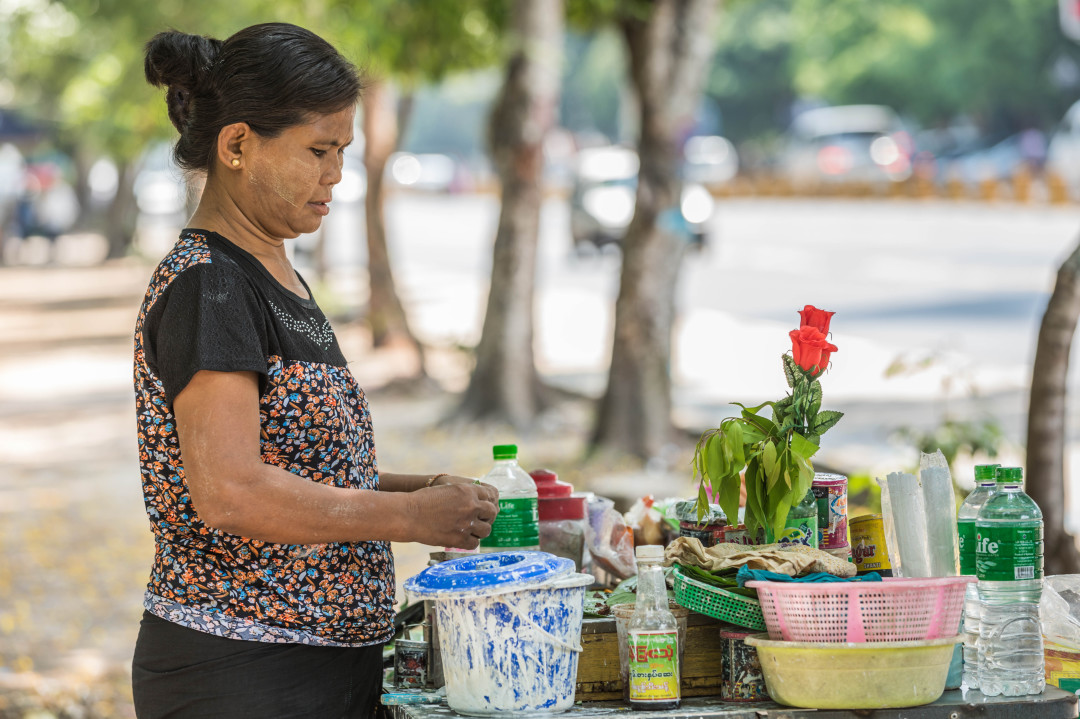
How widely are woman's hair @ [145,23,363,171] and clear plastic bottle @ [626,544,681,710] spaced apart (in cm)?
101

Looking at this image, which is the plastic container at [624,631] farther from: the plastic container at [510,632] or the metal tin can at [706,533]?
the metal tin can at [706,533]

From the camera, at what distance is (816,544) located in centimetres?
260

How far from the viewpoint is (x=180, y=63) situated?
232 cm

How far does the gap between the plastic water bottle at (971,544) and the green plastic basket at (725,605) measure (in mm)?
457

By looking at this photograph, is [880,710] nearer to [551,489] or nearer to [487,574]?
[487,574]

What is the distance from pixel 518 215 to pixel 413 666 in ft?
26.0

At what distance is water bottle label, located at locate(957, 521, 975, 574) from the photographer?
8.39 ft

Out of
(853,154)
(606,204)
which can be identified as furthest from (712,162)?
(606,204)

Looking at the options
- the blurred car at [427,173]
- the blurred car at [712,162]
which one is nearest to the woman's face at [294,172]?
the blurred car at [712,162]

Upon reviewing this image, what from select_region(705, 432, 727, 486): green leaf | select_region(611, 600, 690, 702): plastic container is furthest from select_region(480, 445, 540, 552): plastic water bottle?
select_region(705, 432, 727, 486): green leaf

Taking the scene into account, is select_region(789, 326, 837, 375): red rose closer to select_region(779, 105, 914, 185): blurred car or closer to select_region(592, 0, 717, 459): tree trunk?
select_region(592, 0, 717, 459): tree trunk

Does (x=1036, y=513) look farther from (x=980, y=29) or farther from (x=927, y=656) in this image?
(x=980, y=29)

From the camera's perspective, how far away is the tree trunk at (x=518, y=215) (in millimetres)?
9867

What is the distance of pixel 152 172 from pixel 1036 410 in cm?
4508
